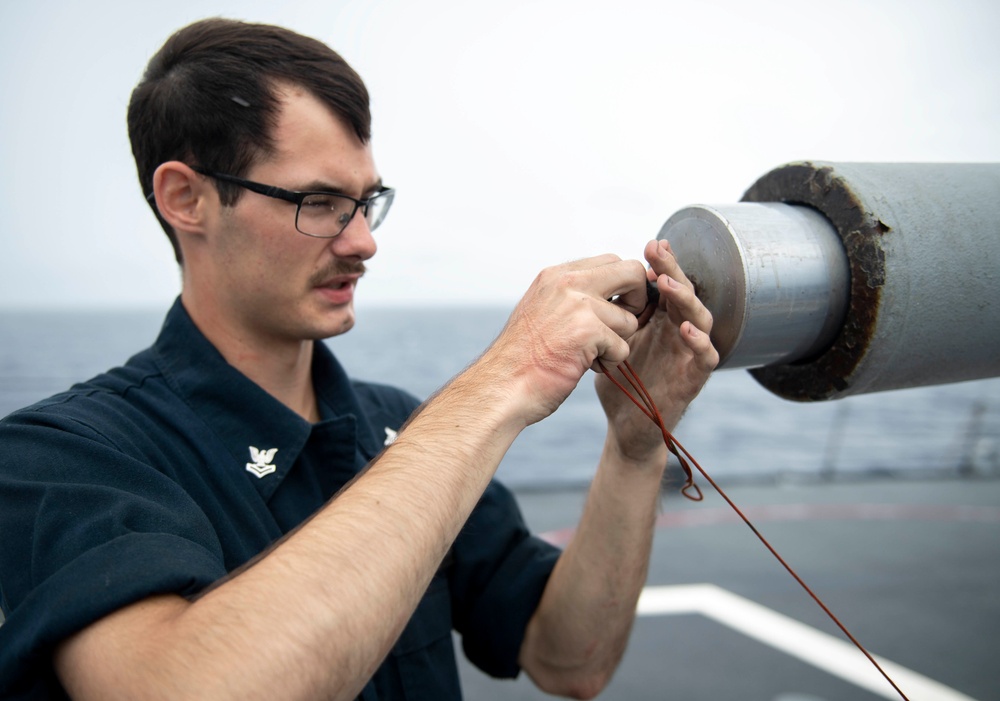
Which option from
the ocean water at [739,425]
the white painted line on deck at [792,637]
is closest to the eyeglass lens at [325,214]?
the white painted line on deck at [792,637]

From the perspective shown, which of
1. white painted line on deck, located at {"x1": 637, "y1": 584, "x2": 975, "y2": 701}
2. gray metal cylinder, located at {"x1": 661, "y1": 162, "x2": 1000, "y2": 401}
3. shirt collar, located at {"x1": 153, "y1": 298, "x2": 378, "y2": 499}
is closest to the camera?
gray metal cylinder, located at {"x1": 661, "y1": 162, "x2": 1000, "y2": 401}

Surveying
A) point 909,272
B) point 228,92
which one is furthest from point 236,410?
point 909,272

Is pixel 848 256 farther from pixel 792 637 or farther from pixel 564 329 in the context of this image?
pixel 792 637

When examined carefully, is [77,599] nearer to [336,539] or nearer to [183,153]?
[336,539]

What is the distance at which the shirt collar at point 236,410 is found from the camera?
133cm

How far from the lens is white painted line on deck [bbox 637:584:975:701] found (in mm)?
3340

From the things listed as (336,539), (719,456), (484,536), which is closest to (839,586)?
(484,536)

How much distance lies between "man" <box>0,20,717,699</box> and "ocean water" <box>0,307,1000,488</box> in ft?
15.0

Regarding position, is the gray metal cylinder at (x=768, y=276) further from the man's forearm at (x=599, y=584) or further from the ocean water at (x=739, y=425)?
the ocean water at (x=739, y=425)

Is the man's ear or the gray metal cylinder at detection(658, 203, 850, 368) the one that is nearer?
the gray metal cylinder at detection(658, 203, 850, 368)

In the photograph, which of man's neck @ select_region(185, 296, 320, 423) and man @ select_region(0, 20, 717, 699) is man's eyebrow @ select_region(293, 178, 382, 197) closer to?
man @ select_region(0, 20, 717, 699)

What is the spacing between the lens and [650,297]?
1131mm

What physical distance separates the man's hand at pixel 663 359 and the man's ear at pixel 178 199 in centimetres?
82

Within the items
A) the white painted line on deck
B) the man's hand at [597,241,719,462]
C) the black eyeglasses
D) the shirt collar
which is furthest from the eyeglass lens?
the white painted line on deck
